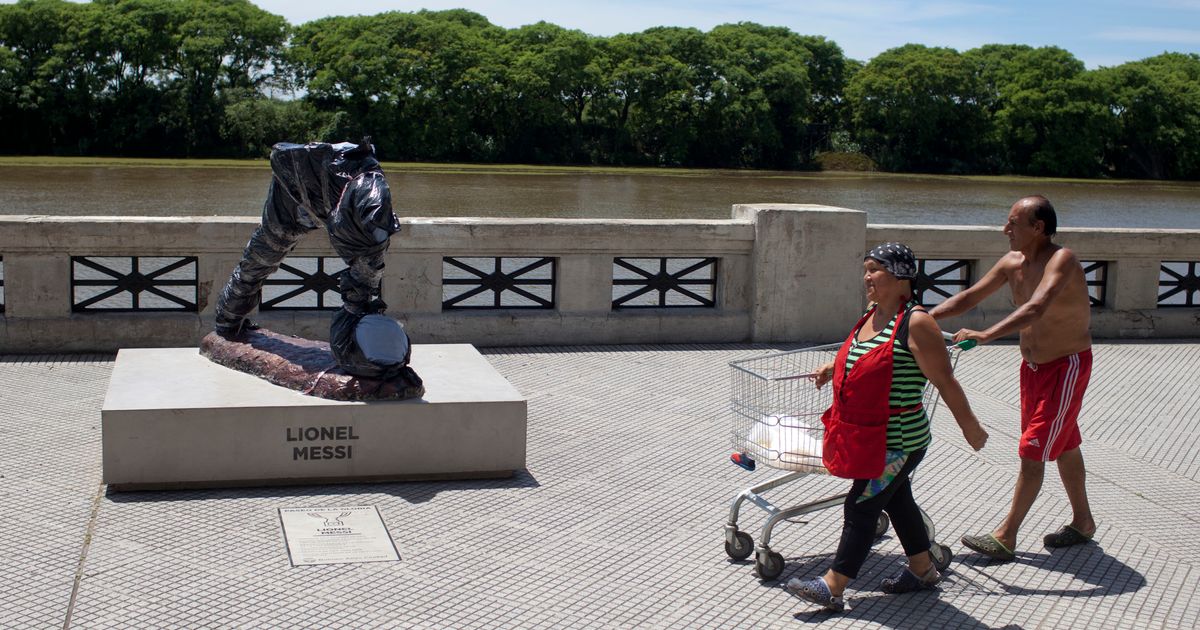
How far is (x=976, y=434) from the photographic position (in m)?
5.00

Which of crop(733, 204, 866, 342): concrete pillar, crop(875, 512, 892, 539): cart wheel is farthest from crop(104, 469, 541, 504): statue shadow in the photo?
crop(733, 204, 866, 342): concrete pillar

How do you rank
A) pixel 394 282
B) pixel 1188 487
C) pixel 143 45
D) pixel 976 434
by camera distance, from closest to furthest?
pixel 976 434
pixel 1188 487
pixel 394 282
pixel 143 45

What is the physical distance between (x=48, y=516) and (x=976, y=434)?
Answer: 4.26 m

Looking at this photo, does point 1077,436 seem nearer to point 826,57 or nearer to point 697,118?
point 697,118

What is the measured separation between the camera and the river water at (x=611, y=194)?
82.8 feet

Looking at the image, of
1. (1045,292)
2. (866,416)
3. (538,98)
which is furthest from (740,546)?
(538,98)

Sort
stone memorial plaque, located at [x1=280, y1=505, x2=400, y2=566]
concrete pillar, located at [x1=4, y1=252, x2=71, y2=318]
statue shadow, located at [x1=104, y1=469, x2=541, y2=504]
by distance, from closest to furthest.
→ 1. stone memorial plaque, located at [x1=280, y1=505, x2=400, y2=566]
2. statue shadow, located at [x1=104, y1=469, x2=541, y2=504]
3. concrete pillar, located at [x1=4, y1=252, x2=71, y2=318]

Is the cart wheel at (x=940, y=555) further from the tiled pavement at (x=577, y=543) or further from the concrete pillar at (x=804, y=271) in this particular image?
the concrete pillar at (x=804, y=271)

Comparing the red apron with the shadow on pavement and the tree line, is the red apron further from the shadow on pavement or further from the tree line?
the tree line

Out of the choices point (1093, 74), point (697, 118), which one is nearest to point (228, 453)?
point (697, 118)

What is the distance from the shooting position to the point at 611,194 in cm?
3325

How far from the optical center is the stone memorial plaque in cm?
555

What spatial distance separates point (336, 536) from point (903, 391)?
2.66m

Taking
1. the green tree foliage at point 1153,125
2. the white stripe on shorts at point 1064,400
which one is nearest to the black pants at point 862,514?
the white stripe on shorts at point 1064,400
